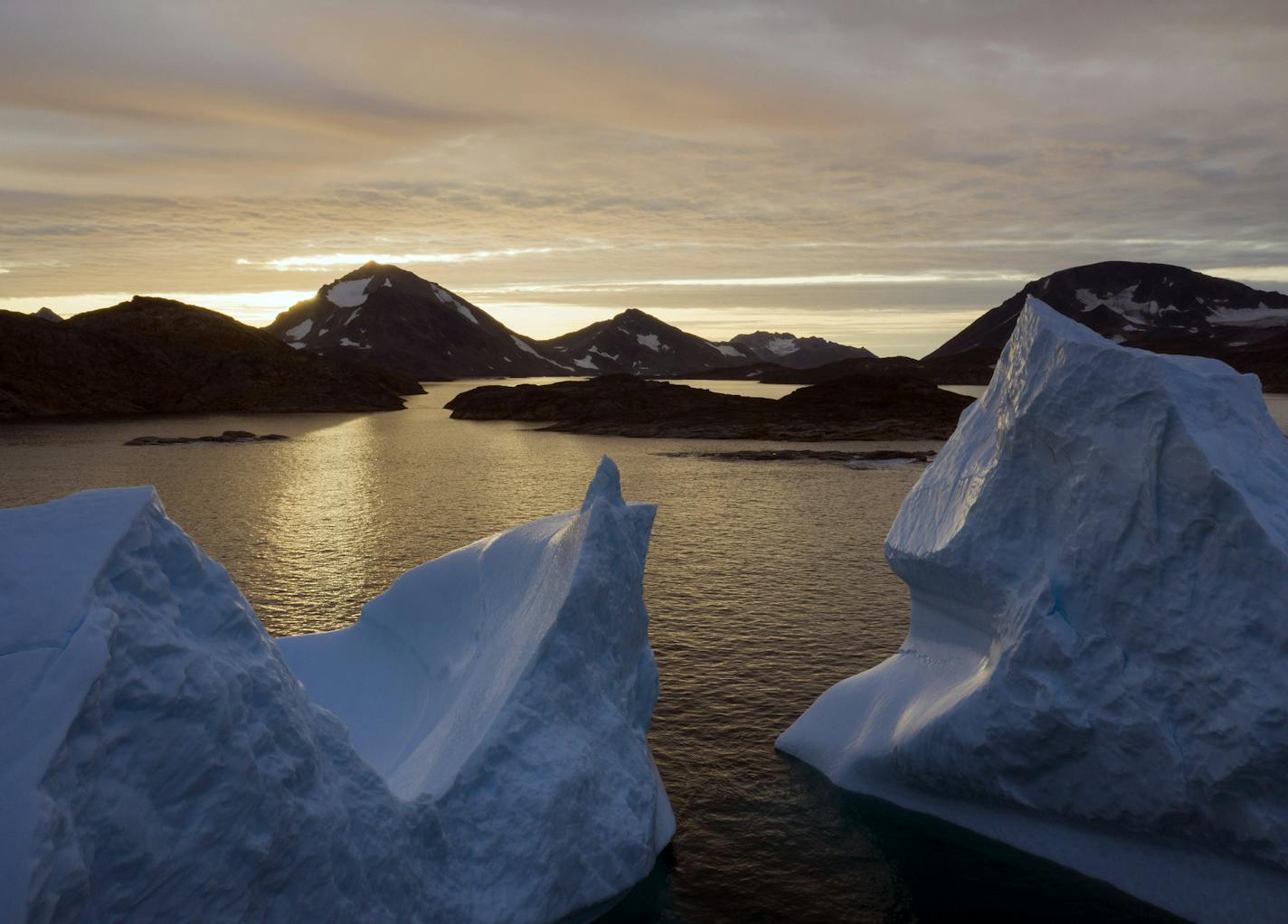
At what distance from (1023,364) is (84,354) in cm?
13005

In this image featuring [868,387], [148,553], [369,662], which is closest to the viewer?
[148,553]

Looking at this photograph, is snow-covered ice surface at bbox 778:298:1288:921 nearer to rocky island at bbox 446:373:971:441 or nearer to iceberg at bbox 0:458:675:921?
iceberg at bbox 0:458:675:921

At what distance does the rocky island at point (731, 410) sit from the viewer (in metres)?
80.9

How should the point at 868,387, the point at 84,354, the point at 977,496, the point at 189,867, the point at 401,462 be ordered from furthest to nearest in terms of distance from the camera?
the point at 84,354, the point at 868,387, the point at 401,462, the point at 977,496, the point at 189,867

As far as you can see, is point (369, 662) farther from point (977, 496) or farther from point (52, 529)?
point (977, 496)

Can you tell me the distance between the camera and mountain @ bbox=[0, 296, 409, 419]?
109 metres

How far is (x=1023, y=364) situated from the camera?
528 inches

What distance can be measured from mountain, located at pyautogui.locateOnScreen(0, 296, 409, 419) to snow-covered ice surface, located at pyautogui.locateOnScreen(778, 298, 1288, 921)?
113 metres

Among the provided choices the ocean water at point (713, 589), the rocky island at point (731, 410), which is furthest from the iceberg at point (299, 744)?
the rocky island at point (731, 410)

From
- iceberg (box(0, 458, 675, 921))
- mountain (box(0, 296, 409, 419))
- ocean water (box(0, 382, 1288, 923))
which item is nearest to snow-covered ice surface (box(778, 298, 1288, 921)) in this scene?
ocean water (box(0, 382, 1288, 923))

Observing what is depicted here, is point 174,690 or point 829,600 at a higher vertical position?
point 174,690

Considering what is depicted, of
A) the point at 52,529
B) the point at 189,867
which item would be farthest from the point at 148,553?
the point at 189,867

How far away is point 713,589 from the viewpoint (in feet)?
89.4

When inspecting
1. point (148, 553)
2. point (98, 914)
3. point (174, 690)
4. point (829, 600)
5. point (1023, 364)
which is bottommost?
point (829, 600)
